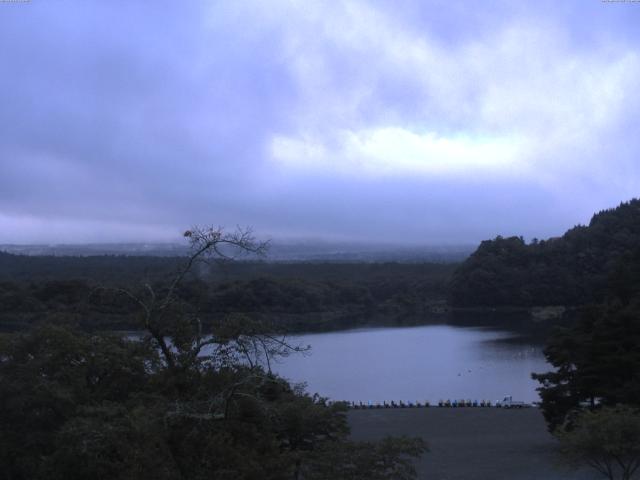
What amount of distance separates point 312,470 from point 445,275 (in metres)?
68.0

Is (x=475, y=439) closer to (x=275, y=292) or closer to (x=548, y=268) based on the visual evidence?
(x=275, y=292)

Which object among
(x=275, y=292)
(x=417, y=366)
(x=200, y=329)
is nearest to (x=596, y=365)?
(x=200, y=329)

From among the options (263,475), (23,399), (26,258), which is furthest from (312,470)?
(26,258)

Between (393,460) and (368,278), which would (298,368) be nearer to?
(393,460)

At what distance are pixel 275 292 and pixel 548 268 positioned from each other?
2395cm

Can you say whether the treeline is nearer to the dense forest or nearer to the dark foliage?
the dark foliage

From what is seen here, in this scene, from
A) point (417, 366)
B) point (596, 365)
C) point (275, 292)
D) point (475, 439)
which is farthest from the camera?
point (275, 292)

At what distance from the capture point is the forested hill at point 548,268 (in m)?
58.4

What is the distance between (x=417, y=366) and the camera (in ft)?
104

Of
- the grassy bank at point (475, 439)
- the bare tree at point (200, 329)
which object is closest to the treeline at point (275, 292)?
the grassy bank at point (475, 439)

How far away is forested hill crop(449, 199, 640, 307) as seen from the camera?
58406 mm

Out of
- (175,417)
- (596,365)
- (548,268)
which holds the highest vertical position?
(548,268)

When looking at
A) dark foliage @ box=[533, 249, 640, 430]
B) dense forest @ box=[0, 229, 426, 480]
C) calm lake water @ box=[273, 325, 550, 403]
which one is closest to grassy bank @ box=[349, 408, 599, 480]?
dark foliage @ box=[533, 249, 640, 430]

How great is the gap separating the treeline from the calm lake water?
358 centimetres
